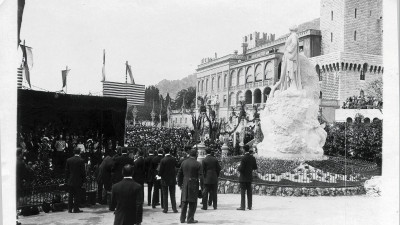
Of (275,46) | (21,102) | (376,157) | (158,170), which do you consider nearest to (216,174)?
(158,170)

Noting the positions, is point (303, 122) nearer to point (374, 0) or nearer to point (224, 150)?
point (224, 150)

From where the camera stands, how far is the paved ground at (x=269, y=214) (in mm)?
8867

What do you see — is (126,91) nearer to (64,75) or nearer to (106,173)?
(64,75)

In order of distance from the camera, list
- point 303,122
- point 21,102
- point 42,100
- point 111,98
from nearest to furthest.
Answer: point 21,102
point 42,100
point 111,98
point 303,122

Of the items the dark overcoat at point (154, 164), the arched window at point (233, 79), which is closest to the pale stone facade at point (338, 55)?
the arched window at point (233, 79)

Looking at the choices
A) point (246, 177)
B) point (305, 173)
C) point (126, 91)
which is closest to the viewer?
point (246, 177)

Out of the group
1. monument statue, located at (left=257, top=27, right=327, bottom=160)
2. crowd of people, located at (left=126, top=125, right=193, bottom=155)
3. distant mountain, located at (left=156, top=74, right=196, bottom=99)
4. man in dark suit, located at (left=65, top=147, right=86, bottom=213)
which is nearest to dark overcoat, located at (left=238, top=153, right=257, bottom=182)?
man in dark suit, located at (left=65, top=147, right=86, bottom=213)

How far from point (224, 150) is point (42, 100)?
33.2 ft

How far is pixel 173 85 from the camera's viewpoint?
5022 inches

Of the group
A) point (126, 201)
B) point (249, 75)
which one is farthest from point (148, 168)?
point (249, 75)

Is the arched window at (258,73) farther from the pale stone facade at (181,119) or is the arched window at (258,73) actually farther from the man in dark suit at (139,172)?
the man in dark suit at (139,172)

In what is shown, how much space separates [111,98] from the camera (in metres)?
12.0

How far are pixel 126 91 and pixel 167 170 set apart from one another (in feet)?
14.2
